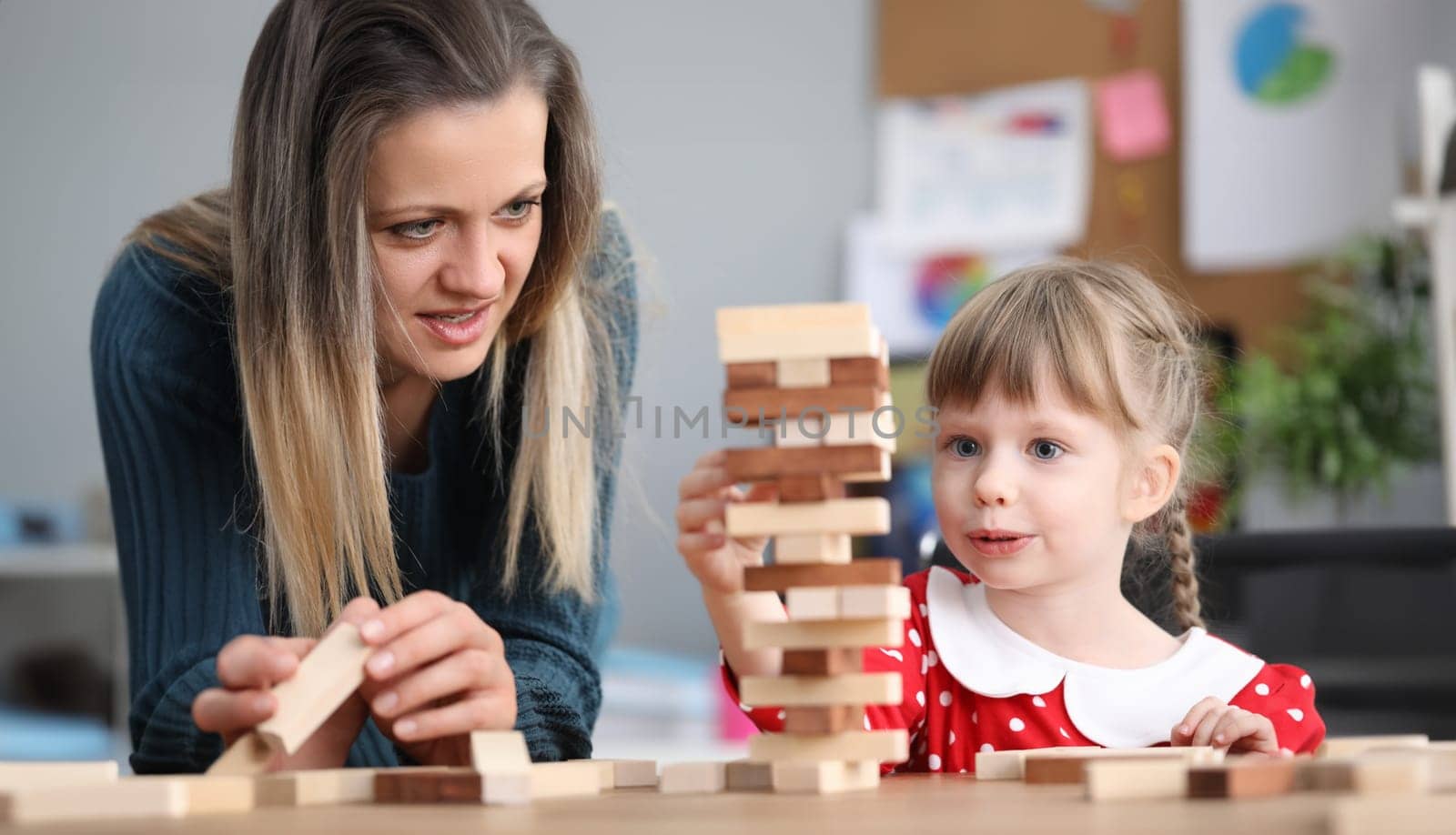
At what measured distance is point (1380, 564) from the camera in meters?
1.27

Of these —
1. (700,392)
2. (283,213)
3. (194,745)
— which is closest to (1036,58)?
→ (700,392)

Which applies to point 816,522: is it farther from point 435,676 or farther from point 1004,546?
point 1004,546

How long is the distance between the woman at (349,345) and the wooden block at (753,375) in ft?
1.14

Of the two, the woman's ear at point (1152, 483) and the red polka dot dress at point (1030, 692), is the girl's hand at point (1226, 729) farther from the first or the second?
the woman's ear at point (1152, 483)

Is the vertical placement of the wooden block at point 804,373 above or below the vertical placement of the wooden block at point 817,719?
above

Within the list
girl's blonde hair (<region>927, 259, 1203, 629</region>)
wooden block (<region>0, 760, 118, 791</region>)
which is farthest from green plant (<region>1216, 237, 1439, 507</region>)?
wooden block (<region>0, 760, 118, 791</region>)

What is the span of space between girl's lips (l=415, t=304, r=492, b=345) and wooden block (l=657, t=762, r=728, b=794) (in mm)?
474

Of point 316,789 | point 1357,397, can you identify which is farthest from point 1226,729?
point 1357,397

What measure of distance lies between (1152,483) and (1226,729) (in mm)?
263

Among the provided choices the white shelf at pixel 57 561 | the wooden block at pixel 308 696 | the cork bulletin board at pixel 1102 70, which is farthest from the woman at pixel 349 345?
the cork bulletin board at pixel 1102 70

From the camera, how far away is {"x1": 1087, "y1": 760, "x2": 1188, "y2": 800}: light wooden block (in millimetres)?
646

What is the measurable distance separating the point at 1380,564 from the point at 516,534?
758mm

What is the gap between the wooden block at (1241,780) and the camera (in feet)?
2.09

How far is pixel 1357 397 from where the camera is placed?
2326 millimetres
